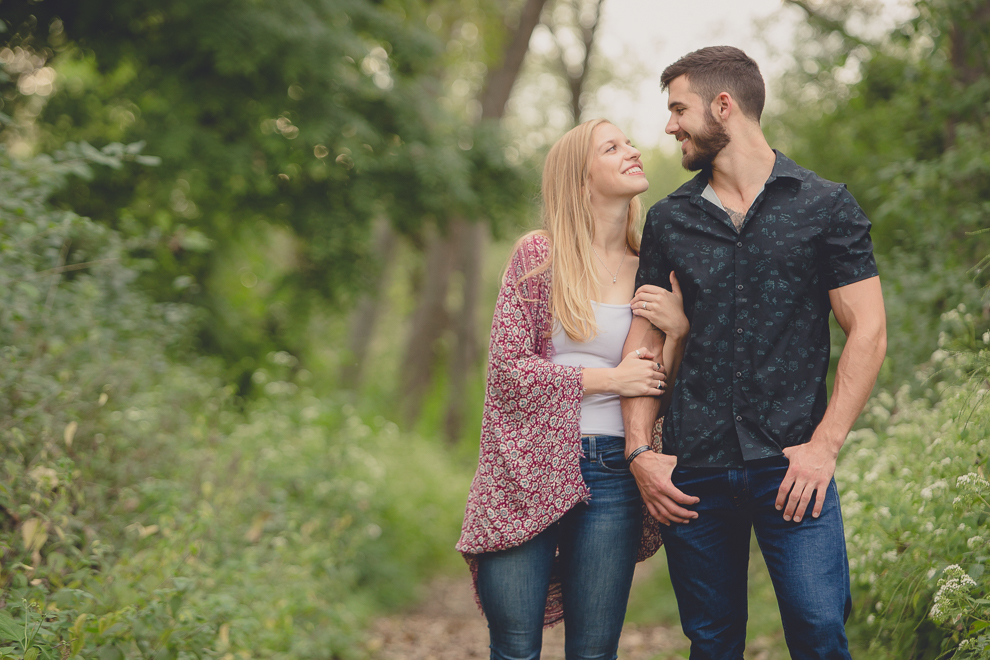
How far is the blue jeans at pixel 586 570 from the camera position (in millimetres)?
2533

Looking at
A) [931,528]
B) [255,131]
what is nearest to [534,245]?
[931,528]

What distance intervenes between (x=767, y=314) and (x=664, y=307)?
0.33 m

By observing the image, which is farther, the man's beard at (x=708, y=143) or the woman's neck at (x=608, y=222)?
the woman's neck at (x=608, y=222)

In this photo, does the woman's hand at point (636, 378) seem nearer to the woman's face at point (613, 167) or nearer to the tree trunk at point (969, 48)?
the woman's face at point (613, 167)

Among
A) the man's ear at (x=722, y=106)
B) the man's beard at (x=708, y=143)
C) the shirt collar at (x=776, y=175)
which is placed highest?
the man's ear at (x=722, y=106)

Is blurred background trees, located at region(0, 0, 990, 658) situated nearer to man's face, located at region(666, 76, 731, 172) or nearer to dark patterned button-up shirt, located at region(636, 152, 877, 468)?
dark patterned button-up shirt, located at region(636, 152, 877, 468)

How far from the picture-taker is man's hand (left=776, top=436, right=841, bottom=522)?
221 cm

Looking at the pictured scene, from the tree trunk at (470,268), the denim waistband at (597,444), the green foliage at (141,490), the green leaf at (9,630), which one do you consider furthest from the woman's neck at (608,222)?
the tree trunk at (470,268)

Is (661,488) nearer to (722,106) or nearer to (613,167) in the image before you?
(613,167)

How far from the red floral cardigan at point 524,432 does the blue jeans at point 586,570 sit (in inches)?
3.0

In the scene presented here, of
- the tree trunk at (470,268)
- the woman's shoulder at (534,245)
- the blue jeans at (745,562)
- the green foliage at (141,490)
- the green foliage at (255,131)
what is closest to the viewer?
the blue jeans at (745,562)

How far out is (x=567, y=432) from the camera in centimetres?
251

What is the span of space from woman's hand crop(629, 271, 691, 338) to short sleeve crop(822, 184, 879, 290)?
464 mm

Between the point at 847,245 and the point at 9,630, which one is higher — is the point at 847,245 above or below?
above
